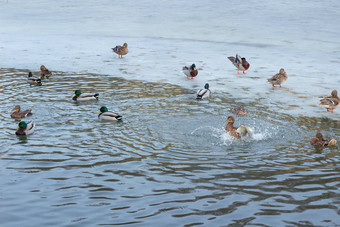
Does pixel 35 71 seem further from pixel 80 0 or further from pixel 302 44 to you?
pixel 80 0

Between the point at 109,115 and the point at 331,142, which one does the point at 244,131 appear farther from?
the point at 109,115

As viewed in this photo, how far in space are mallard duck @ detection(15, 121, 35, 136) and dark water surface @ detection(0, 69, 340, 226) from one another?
18cm

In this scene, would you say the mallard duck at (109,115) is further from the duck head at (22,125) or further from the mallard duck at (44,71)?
the mallard duck at (44,71)

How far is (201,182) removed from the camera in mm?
8617

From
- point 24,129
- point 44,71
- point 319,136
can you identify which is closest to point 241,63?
point 44,71

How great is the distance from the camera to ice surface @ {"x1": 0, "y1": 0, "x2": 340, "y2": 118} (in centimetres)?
1705

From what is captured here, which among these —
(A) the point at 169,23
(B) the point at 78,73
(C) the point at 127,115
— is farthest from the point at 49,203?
(A) the point at 169,23

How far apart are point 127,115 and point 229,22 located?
57.5 ft

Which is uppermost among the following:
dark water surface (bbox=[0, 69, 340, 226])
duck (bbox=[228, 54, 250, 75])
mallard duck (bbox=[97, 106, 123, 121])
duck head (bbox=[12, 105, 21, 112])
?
duck (bbox=[228, 54, 250, 75])

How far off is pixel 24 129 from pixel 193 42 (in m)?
14.0

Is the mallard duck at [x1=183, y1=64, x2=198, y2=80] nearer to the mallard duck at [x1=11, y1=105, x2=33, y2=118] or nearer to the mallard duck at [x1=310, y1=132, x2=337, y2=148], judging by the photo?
the mallard duck at [x1=11, y1=105, x2=33, y2=118]

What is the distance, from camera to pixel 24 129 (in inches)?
450

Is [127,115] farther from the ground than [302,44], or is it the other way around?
[302,44]

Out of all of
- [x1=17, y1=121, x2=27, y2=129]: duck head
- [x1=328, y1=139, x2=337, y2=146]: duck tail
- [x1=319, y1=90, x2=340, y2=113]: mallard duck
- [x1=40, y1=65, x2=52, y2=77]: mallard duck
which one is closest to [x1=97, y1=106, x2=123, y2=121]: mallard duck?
[x1=17, y1=121, x2=27, y2=129]: duck head
